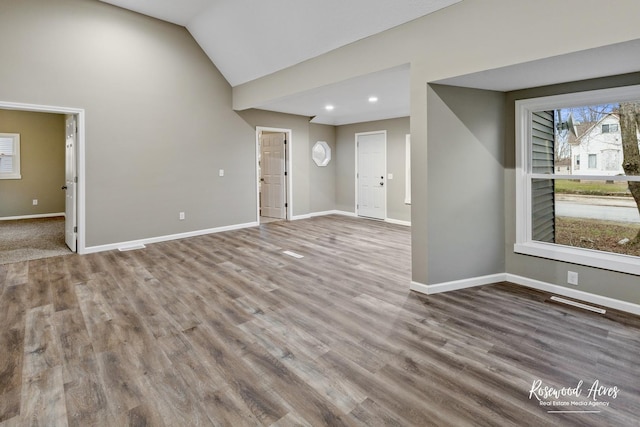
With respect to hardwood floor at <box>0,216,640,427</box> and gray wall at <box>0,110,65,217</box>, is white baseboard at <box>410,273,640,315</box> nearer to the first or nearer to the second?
hardwood floor at <box>0,216,640,427</box>

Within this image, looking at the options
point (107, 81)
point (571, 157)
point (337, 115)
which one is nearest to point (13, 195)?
point (107, 81)

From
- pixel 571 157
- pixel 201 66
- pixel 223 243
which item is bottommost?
pixel 223 243

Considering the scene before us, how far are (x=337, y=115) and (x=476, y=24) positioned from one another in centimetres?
521

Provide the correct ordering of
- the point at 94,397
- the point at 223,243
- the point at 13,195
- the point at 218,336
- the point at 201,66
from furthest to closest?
the point at 13,195 < the point at 201,66 < the point at 223,243 < the point at 218,336 < the point at 94,397

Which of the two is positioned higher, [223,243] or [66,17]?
[66,17]

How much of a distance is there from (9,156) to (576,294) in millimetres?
10709

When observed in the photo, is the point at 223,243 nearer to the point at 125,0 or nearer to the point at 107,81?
the point at 107,81

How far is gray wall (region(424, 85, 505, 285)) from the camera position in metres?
3.33

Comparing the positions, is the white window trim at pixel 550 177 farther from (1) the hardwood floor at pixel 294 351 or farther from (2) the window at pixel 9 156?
(2) the window at pixel 9 156

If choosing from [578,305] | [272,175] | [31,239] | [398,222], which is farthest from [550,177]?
[31,239]

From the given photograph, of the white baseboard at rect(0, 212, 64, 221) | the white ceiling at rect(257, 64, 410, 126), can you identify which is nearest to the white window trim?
the white ceiling at rect(257, 64, 410, 126)

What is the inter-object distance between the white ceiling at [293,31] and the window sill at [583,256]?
91.6 inches

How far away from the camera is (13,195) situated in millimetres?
7867

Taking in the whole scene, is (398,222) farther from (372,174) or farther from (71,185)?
(71,185)
